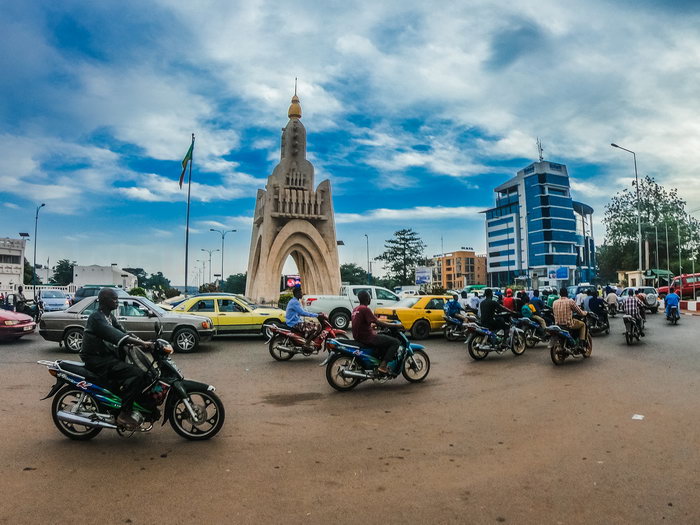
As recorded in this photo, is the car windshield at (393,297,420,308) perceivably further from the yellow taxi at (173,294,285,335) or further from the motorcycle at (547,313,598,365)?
the motorcycle at (547,313,598,365)

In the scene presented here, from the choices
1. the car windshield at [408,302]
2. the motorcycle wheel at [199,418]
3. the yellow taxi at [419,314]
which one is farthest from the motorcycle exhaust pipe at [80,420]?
the car windshield at [408,302]

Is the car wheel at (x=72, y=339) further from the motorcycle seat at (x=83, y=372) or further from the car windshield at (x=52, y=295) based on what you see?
the car windshield at (x=52, y=295)

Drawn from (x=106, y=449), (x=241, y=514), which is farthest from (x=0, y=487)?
(x=241, y=514)

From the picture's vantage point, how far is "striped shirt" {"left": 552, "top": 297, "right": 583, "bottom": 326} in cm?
1118

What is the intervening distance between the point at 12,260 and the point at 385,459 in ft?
264

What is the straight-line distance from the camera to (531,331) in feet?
44.7

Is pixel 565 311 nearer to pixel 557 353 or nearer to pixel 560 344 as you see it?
pixel 560 344

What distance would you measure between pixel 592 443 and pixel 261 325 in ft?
36.4

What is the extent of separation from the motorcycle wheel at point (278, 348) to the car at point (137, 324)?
2434 millimetres

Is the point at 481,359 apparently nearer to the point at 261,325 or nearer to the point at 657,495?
the point at 261,325

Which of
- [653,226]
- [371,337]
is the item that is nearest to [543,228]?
[653,226]

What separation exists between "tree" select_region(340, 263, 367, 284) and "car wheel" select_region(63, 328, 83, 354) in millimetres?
85457

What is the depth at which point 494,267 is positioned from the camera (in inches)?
4395


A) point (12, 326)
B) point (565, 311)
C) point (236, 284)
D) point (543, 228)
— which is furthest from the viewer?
point (236, 284)
